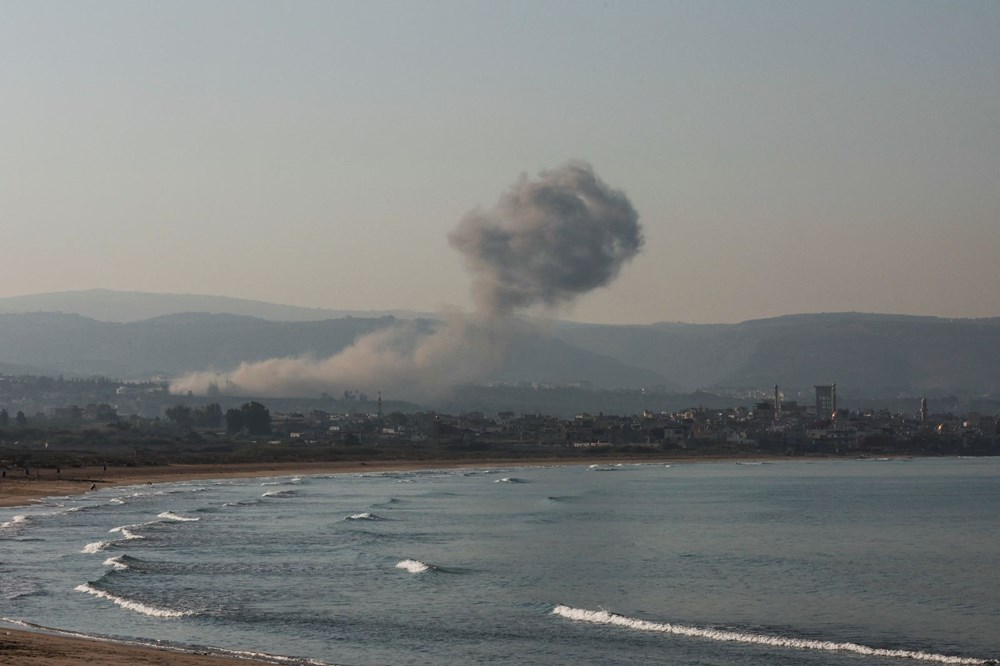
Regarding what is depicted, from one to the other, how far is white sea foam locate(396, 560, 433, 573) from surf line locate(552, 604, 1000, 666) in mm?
11831

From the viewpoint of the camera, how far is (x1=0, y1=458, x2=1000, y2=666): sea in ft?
133

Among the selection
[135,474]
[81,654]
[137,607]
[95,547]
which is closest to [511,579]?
[137,607]

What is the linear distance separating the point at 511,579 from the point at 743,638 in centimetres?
1635

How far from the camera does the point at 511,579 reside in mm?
56469

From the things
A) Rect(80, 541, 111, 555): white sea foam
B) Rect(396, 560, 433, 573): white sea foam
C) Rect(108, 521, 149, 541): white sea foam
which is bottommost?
Rect(396, 560, 433, 573): white sea foam

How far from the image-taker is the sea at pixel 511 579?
40.5 metres

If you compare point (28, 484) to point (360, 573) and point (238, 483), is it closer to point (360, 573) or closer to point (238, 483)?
point (238, 483)

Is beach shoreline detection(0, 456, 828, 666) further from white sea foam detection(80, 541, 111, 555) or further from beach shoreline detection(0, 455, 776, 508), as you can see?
white sea foam detection(80, 541, 111, 555)

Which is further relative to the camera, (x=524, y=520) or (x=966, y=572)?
(x=524, y=520)

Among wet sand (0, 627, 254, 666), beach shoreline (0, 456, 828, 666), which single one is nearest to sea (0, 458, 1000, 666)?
beach shoreline (0, 456, 828, 666)

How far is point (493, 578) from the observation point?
5669cm

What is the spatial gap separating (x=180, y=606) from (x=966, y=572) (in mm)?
35197

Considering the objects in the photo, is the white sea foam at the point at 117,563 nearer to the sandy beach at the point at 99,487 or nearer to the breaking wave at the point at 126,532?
the breaking wave at the point at 126,532

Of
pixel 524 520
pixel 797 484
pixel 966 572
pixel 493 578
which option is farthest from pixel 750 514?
pixel 797 484
